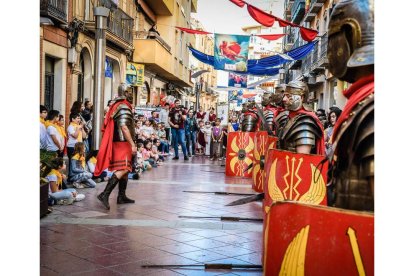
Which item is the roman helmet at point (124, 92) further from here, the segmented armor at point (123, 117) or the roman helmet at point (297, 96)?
the roman helmet at point (297, 96)

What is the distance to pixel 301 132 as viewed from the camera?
546 centimetres

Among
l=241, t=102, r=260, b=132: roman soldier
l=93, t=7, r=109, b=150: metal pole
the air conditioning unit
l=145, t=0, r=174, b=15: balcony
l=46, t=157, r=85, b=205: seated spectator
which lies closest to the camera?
l=46, t=157, r=85, b=205: seated spectator

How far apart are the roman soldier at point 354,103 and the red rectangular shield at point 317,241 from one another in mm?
232

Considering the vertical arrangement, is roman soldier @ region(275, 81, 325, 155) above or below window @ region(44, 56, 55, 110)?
below

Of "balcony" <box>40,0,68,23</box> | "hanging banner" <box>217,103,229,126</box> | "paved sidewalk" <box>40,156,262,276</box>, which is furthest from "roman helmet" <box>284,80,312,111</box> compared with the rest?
"hanging banner" <box>217,103,229,126</box>

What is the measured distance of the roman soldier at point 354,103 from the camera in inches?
101

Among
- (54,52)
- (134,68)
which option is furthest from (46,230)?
(134,68)

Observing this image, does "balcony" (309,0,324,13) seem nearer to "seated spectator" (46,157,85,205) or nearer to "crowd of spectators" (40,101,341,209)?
"crowd of spectators" (40,101,341,209)

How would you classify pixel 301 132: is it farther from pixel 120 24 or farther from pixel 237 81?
pixel 237 81

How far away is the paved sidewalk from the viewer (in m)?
5.02

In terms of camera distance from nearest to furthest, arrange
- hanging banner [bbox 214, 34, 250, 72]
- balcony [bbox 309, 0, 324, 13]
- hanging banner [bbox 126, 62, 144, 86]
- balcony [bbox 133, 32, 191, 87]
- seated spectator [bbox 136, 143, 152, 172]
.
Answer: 1. seated spectator [bbox 136, 143, 152, 172]
2. hanging banner [bbox 214, 34, 250, 72]
3. hanging banner [bbox 126, 62, 144, 86]
4. balcony [bbox 133, 32, 191, 87]
5. balcony [bbox 309, 0, 324, 13]

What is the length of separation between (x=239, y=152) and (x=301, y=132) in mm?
6909

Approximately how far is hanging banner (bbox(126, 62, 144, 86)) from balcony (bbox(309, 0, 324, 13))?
10.2 m
